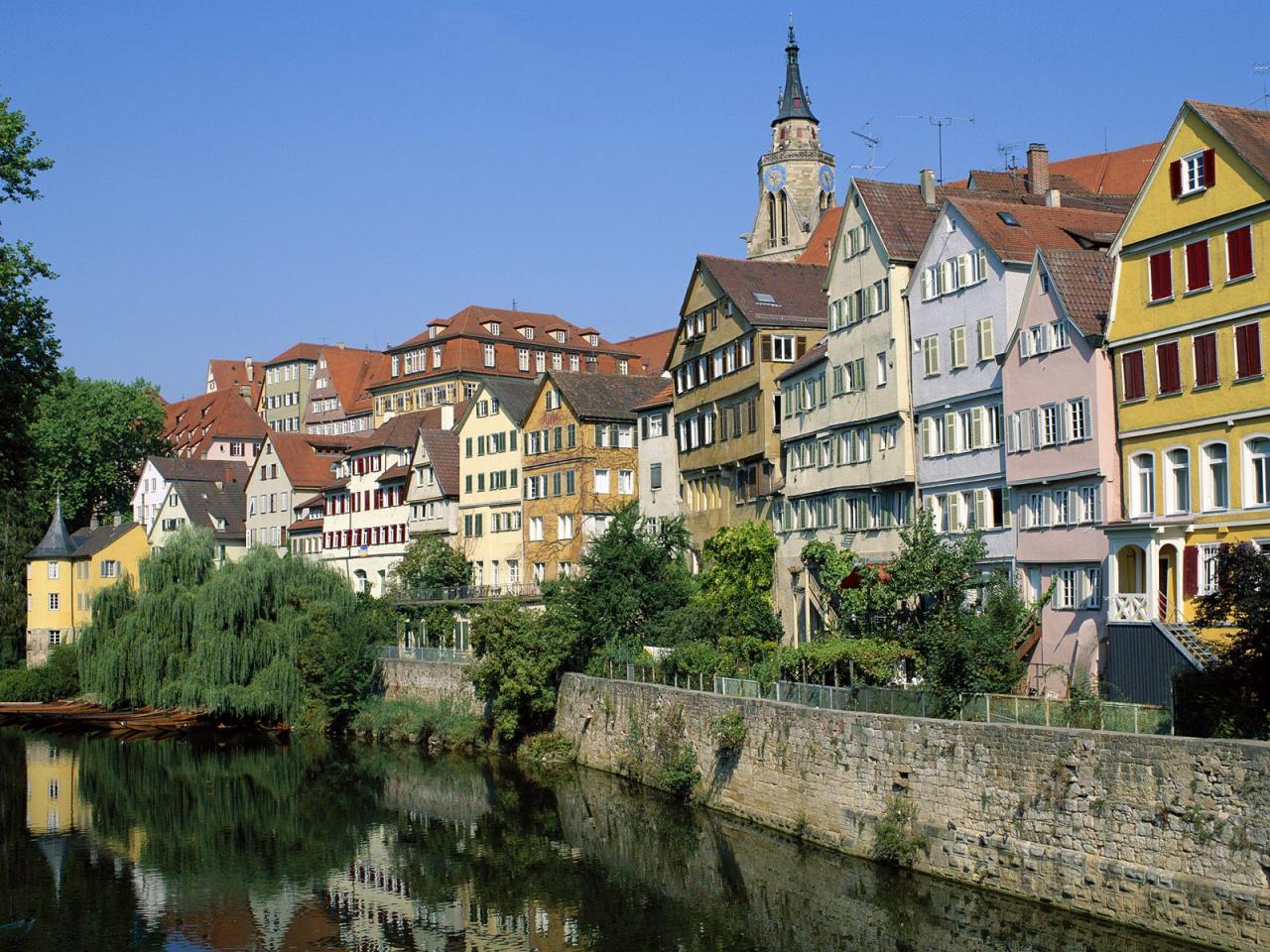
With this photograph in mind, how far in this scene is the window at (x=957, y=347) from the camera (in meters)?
40.9

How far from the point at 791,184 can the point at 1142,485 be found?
87.6 meters

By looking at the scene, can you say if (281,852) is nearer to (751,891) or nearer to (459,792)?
(459,792)

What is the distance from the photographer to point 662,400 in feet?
206

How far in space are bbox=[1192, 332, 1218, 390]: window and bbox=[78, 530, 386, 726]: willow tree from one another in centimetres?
3537

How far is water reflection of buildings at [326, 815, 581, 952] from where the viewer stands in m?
27.5

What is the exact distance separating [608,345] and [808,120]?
2444 centimetres

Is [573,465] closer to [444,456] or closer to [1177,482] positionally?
[444,456]

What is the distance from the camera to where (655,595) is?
160 feet

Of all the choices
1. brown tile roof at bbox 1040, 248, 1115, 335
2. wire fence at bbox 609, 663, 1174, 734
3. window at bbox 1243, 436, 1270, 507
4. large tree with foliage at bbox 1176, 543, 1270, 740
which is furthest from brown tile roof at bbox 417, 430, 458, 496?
large tree with foliage at bbox 1176, 543, 1270, 740

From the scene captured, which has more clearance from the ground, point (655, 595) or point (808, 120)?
point (808, 120)

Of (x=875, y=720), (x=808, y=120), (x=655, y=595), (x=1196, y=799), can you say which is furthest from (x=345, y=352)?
(x=1196, y=799)

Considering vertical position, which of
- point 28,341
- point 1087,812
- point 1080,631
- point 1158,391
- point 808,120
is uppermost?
point 808,120

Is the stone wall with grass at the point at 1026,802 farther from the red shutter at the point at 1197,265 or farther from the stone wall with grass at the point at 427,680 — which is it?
the stone wall with grass at the point at 427,680

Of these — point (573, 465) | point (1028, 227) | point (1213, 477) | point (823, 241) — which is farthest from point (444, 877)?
point (823, 241)
